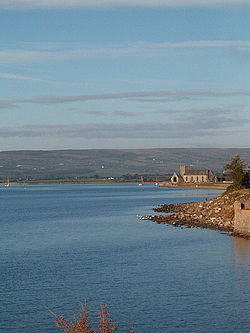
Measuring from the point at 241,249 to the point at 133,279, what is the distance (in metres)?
11.8

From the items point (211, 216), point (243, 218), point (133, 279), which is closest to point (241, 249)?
point (243, 218)

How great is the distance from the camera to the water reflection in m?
35.8

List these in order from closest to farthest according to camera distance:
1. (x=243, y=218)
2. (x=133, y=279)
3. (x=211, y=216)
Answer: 1. (x=133, y=279)
2. (x=243, y=218)
3. (x=211, y=216)

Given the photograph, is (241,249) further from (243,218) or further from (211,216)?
(211,216)

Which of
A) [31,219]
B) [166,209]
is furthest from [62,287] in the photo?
[166,209]

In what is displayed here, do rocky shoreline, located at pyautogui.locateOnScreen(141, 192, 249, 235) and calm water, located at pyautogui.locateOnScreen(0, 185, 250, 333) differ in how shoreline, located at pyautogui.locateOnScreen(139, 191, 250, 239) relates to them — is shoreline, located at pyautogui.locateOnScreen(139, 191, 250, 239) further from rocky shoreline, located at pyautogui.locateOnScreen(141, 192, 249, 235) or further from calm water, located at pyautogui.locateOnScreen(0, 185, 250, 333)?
calm water, located at pyautogui.locateOnScreen(0, 185, 250, 333)

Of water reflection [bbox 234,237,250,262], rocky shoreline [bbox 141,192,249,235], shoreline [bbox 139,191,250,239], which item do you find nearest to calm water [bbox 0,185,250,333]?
water reflection [bbox 234,237,250,262]

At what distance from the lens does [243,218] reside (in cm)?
4584

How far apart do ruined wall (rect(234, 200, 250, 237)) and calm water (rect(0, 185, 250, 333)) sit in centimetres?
137

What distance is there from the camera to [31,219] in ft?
235

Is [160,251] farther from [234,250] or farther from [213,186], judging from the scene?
[213,186]

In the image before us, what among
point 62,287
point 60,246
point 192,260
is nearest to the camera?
point 62,287

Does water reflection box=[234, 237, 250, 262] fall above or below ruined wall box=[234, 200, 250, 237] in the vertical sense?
below

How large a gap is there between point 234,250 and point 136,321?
17663 mm
